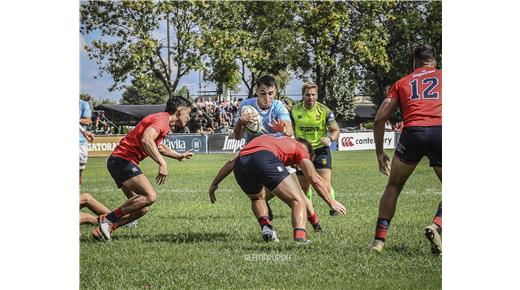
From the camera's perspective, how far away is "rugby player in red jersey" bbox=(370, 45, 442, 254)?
21.5 ft

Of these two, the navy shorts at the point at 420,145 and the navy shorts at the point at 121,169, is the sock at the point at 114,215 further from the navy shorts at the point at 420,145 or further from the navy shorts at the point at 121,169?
the navy shorts at the point at 420,145

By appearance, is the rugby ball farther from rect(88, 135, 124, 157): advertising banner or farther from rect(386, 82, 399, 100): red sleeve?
rect(386, 82, 399, 100): red sleeve

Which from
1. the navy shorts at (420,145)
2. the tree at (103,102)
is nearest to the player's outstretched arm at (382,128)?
the navy shorts at (420,145)

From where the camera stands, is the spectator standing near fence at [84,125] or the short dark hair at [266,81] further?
the short dark hair at [266,81]

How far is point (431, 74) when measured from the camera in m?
6.63

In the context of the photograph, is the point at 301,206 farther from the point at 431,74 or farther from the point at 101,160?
the point at 101,160

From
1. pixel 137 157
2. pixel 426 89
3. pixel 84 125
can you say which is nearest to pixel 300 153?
pixel 426 89

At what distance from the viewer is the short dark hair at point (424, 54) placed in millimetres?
6727

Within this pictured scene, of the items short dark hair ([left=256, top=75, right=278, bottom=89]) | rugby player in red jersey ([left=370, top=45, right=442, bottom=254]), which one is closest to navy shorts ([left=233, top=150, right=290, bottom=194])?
short dark hair ([left=256, top=75, right=278, bottom=89])

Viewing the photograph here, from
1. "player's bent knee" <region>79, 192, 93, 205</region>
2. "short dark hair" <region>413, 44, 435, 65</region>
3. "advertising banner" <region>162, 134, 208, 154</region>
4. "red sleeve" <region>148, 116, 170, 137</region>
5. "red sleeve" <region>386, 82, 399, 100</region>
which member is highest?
"short dark hair" <region>413, 44, 435, 65</region>

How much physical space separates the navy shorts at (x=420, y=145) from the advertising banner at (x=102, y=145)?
2.89 meters

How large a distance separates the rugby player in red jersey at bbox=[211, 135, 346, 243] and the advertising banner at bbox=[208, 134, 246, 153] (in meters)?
1.11

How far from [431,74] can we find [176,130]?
3069 millimetres
